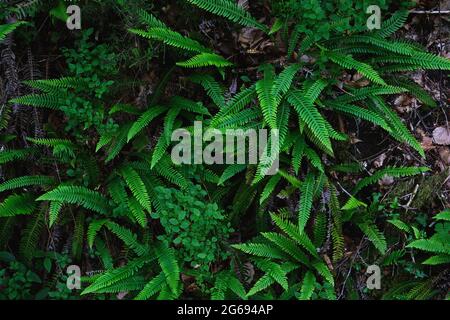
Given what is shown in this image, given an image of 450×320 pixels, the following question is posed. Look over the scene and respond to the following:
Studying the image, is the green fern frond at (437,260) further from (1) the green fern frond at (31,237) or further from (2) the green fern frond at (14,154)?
(2) the green fern frond at (14,154)

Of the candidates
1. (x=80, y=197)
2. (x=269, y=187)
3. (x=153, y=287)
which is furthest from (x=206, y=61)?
(x=153, y=287)

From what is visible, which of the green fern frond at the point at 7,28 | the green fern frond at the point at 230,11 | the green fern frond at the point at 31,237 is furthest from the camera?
the green fern frond at the point at 31,237

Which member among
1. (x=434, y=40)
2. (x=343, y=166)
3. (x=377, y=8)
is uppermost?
(x=377, y=8)

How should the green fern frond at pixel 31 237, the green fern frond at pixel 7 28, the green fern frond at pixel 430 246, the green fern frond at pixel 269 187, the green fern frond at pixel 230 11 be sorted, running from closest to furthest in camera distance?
the green fern frond at pixel 430 246 → the green fern frond at pixel 7 28 → the green fern frond at pixel 269 187 → the green fern frond at pixel 230 11 → the green fern frond at pixel 31 237

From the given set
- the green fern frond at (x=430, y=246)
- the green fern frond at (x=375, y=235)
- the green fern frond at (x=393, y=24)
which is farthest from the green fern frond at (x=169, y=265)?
the green fern frond at (x=393, y=24)

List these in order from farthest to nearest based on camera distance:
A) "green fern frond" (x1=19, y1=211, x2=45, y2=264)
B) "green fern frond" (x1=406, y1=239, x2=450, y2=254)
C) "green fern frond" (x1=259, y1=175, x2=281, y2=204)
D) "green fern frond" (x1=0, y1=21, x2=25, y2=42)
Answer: "green fern frond" (x1=19, y1=211, x2=45, y2=264), "green fern frond" (x1=259, y1=175, x2=281, y2=204), "green fern frond" (x1=0, y1=21, x2=25, y2=42), "green fern frond" (x1=406, y1=239, x2=450, y2=254)

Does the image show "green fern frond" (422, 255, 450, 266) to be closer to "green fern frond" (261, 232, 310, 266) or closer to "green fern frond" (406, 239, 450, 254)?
"green fern frond" (406, 239, 450, 254)

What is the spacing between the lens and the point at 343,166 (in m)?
4.57

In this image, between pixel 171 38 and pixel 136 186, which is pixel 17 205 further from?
pixel 171 38

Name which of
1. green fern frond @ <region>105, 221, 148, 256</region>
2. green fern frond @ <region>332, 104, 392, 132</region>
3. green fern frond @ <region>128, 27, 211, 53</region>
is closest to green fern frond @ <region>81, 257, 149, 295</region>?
green fern frond @ <region>105, 221, 148, 256</region>
